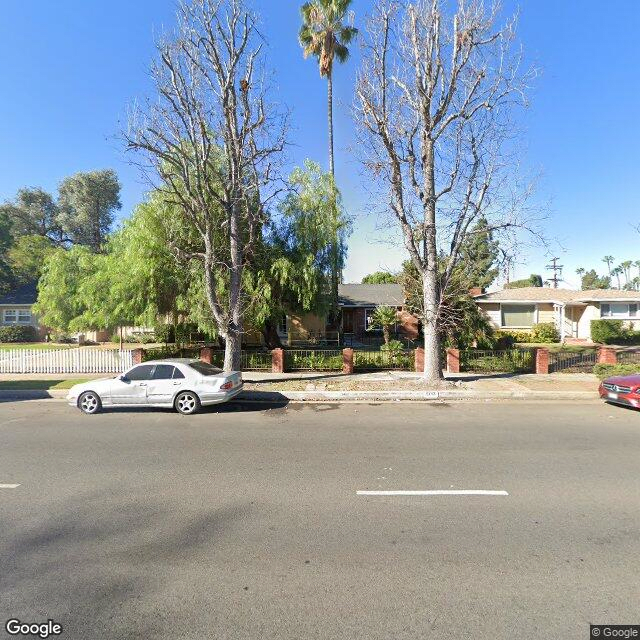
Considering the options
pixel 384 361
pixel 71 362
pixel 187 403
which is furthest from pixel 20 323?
pixel 384 361

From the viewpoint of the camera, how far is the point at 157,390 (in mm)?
9555

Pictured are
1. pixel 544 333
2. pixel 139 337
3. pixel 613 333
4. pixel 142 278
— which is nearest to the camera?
pixel 142 278

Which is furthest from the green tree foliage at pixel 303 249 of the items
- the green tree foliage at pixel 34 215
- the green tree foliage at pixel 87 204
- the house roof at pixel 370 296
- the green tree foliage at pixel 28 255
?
the green tree foliage at pixel 34 215

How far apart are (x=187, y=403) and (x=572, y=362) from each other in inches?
626

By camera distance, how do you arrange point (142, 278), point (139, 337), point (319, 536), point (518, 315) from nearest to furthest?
point (319, 536)
point (142, 278)
point (518, 315)
point (139, 337)

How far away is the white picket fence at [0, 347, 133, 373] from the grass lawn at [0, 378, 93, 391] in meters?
1.79

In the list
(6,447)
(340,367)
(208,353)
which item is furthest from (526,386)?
(6,447)

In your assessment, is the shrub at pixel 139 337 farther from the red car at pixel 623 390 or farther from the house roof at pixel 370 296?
the red car at pixel 623 390

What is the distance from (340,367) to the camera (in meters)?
15.5

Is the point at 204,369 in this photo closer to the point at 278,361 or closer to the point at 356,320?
the point at 278,361

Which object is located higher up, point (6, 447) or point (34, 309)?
point (34, 309)

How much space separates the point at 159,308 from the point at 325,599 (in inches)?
629

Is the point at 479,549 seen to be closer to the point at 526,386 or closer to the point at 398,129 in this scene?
the point at 526,386

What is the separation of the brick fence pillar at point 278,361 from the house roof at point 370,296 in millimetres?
11828
